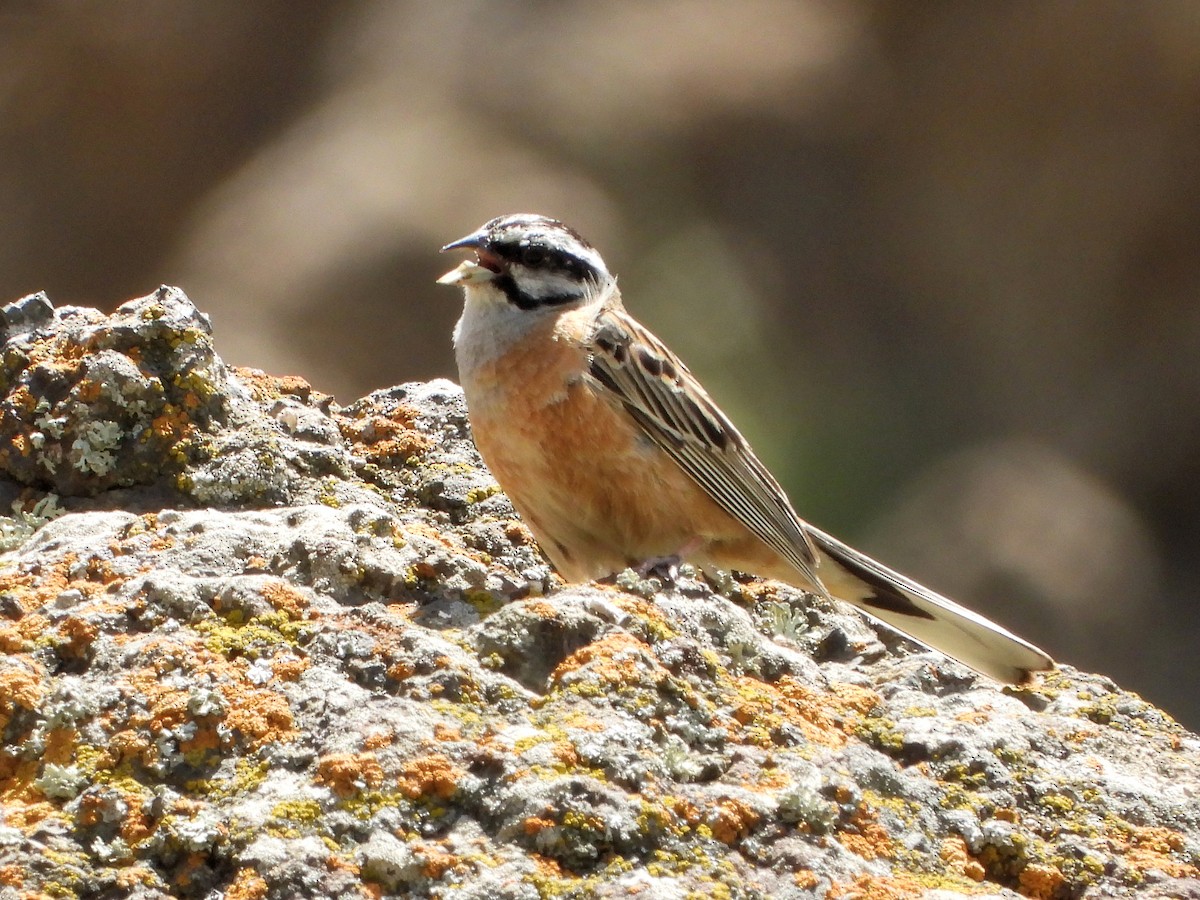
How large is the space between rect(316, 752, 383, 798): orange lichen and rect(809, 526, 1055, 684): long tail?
1.95 meters

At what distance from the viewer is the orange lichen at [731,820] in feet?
11.6

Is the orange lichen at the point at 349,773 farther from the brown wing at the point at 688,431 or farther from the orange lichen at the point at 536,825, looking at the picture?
the brown wing at the point at 688,431

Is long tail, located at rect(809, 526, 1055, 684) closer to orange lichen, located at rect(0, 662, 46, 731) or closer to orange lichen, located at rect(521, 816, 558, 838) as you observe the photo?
orange lichen, located at rect(521, 816, 558, 838)

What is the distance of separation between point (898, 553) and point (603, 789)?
32.4ft

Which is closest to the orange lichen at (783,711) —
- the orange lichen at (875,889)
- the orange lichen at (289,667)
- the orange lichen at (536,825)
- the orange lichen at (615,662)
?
the orange lichen at (615,662)

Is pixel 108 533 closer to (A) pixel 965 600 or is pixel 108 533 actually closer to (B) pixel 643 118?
(A) pixel 965 600

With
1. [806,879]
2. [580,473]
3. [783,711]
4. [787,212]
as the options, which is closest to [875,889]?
[806,879]

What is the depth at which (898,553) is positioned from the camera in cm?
1309

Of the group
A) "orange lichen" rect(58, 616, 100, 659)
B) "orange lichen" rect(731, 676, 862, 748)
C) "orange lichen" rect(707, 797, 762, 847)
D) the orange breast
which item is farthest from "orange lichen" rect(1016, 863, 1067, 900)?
"orange lichen" rect(58, 616, 100, 659)

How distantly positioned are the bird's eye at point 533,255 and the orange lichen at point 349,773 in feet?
8.89

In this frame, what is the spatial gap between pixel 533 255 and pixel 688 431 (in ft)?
2.66

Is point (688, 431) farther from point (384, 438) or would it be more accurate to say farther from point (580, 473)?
point (384, 438)

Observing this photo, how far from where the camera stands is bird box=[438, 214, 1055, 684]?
5.12 meters

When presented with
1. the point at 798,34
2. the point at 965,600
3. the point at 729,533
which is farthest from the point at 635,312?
the point at 729,533
